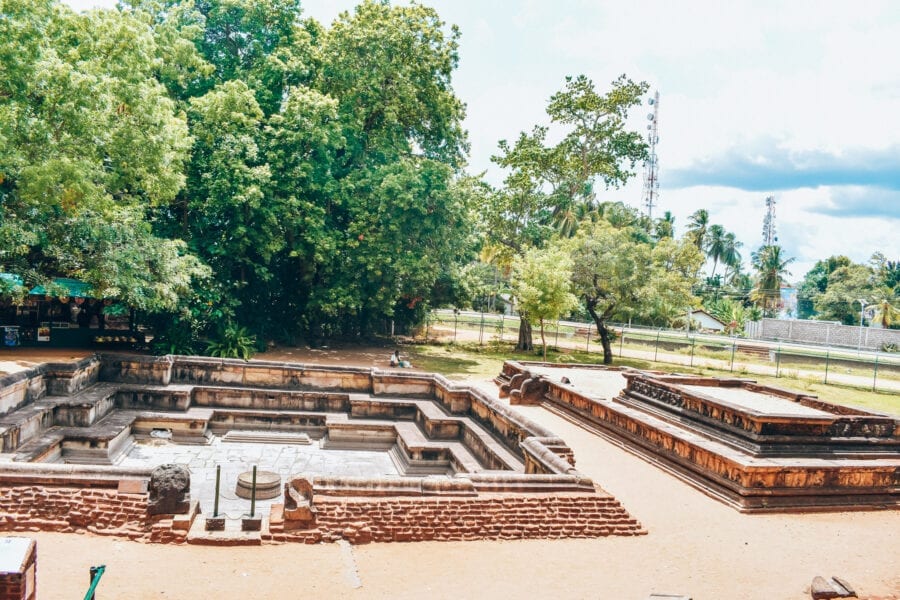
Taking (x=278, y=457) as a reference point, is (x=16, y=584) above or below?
above

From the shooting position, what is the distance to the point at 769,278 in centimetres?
5381

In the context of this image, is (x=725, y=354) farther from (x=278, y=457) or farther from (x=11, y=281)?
(x=11, y=281)

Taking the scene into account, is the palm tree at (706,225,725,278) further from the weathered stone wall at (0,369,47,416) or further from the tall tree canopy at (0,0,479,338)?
the weathered stone wall at (0,369,47,416)

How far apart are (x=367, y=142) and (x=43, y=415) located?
1606 cm

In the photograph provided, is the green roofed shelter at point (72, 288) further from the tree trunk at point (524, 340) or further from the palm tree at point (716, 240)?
the palm tree at point (716, 240)

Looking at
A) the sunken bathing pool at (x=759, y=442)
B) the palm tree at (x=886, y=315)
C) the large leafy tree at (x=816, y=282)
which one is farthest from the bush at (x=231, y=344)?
the large leafy tree at (x=816, y=282)

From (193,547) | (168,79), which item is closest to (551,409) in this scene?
(193,547)

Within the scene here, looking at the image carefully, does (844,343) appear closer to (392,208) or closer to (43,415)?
(392,208)

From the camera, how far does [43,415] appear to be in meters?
11.6

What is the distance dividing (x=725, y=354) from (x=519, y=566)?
28754 millimetres

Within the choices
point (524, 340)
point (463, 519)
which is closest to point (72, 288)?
point (463, 519)

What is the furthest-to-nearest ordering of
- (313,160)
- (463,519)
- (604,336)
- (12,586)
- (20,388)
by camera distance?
(604,336)
(313,160)
(20,388)
(463,519)
(12,586)

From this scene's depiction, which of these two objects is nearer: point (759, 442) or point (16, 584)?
point (16, 584)

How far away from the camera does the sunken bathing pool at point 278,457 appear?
7.29 meters
